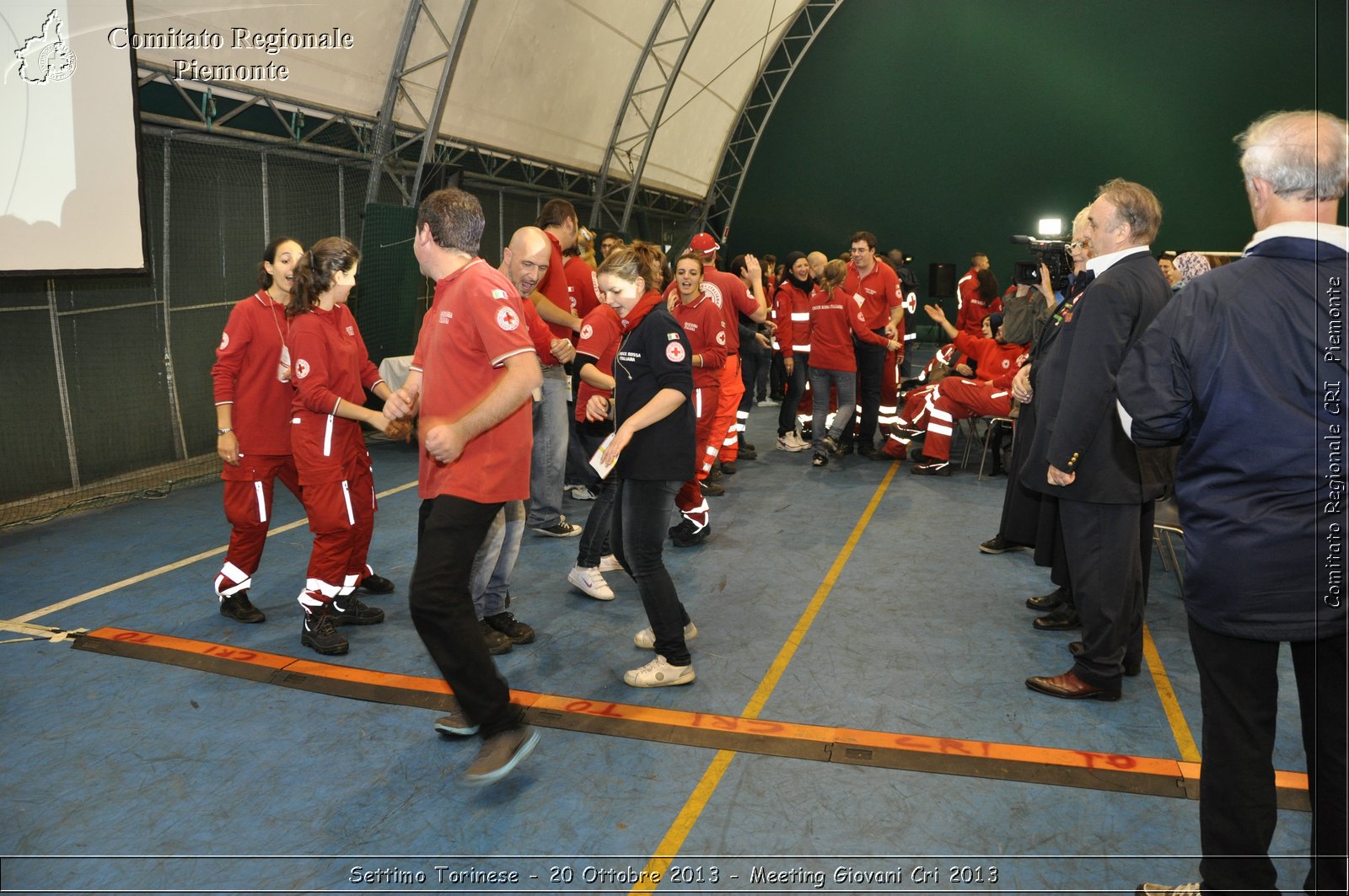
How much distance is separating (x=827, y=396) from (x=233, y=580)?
5.55 meters

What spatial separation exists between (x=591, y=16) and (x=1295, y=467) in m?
13.1

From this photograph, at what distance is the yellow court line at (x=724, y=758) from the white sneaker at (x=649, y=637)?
439 millimetres

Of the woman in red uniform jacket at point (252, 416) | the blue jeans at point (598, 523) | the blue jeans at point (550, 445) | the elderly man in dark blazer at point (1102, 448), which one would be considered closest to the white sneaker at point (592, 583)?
the blue jeans at point (598, 523)

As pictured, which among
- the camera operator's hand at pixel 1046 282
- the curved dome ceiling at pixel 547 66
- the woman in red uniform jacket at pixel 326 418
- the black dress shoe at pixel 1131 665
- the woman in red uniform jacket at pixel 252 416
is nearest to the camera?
the black dress shoe at pixel 1131 665

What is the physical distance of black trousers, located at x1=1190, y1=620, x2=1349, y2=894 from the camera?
2264mm

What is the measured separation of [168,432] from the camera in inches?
335

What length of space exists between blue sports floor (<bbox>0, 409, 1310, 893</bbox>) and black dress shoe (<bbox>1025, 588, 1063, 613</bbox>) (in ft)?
0.41

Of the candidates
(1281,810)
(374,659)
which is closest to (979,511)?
(1281,810)

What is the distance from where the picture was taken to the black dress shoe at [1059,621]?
4.79 m

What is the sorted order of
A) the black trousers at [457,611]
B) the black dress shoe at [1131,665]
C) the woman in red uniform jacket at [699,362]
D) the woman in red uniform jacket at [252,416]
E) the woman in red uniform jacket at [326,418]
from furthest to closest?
the woman in red uniform jacket at [699,362] < the woman in red uniform jacket at [252,416] < the woman in red uniform jacket at [326,418] < the black dress shoe at [1131,665] < the black trousers at [457,611]

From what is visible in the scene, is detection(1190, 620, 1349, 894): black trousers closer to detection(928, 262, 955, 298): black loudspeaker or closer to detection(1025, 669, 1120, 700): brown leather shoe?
detection(1025, 669, 1120, 700): brown leather shoe

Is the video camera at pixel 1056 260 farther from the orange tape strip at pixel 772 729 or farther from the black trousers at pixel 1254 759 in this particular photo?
the black trousers at pixel 1254 759

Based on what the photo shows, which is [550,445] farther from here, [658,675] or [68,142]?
[68,142]

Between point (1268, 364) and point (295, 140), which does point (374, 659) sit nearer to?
point (1268, 364)
